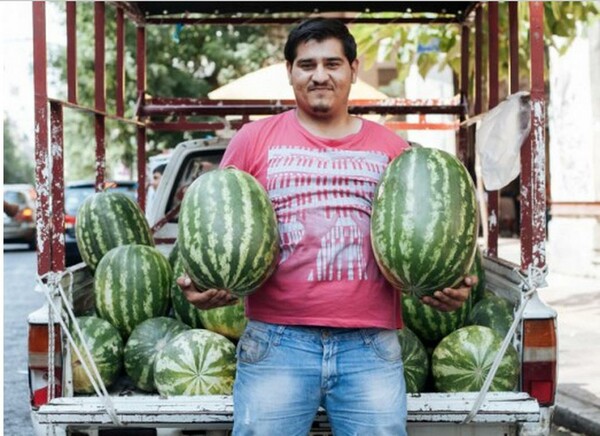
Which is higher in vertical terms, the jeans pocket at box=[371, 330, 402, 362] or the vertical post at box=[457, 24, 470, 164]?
the vertical post at box=[457, 24, 470, 164]

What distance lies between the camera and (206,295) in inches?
124

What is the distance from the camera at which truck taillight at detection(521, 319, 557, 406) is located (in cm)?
386

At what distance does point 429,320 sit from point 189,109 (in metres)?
2.70

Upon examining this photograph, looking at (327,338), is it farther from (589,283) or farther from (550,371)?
(589,283)

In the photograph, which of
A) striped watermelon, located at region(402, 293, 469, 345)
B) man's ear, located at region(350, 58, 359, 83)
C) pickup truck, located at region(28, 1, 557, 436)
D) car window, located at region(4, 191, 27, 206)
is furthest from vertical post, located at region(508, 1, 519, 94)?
car window, located at region(4, 191, 27, 206)

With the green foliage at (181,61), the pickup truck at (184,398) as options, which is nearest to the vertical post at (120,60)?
the pickup truck at (184,398)

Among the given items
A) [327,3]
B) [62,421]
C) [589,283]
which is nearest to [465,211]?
[62,421]

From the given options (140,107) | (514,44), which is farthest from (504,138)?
(140,107)

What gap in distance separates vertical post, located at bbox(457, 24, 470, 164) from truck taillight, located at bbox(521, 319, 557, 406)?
243cm

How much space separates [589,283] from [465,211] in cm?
1082

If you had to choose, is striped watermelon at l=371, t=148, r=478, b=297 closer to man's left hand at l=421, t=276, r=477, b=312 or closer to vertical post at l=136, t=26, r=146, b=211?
man's left hand at l=421, t=276, r=477, b=312

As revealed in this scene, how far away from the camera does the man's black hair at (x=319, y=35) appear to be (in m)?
3.20

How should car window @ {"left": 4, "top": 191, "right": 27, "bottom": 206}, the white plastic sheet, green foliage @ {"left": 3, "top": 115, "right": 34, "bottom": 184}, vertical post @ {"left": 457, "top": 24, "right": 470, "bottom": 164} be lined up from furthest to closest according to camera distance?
green foliage @ {"left": 3, "top": 115, "right": 34, "bottom": 184} → car window @ {"left": 4, "top": 191, "right": 27, "bottom": 206} → vertical post @ {"left": 457, "top": 24, "right": 470, "bottom": 164} → the white plastic sheet

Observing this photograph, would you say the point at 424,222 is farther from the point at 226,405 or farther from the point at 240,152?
the point at 226,405
